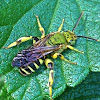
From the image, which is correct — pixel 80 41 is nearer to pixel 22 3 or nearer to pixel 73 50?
pixel 73 50

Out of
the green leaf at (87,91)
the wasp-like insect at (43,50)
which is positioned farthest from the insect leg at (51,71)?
the green leaf at (87,91)

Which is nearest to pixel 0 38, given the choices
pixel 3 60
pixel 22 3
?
pixel 3 60

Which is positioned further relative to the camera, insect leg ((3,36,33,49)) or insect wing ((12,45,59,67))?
insect leg ((3,36,33,49))

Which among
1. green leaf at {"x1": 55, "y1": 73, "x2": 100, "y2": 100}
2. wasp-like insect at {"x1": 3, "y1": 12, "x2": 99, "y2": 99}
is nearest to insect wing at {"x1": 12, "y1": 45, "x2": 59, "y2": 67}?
wasp-like insect at {"x1": 3, "y1": 12, "x2": 99, "y2": 99}

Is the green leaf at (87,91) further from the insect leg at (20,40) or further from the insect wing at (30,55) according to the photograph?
the insect leg at (20,40)

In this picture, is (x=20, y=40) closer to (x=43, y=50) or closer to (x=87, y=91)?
(x=43, y=50)

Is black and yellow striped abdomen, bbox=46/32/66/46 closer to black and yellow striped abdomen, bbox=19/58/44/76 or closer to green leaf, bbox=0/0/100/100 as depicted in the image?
green leaf, bbox=0/0/100/100

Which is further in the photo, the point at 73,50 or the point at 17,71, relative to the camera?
the point at 73,50
